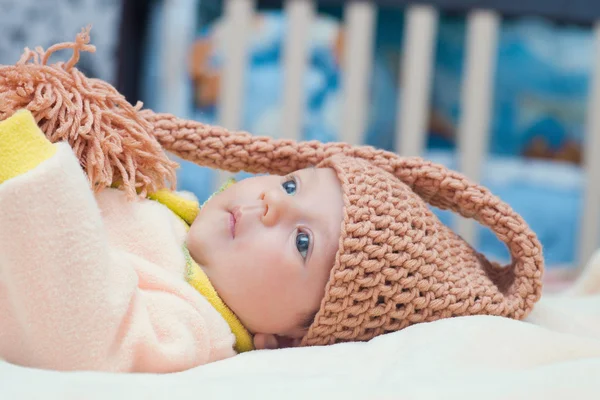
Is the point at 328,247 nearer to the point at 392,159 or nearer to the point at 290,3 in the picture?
the point at 392,159

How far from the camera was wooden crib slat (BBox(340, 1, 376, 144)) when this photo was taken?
187 centimetres

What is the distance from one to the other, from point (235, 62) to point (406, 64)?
0.44m

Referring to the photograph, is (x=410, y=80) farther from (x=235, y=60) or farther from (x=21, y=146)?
(x=21, y=146)

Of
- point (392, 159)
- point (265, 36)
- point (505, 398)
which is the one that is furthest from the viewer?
point (265, 36)

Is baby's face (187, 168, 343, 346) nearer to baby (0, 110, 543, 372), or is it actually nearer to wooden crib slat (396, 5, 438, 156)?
baby (0, 110, 543, 372)

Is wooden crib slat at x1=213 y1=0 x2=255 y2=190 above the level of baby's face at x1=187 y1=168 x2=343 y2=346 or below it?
above

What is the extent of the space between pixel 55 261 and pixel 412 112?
4.55ft

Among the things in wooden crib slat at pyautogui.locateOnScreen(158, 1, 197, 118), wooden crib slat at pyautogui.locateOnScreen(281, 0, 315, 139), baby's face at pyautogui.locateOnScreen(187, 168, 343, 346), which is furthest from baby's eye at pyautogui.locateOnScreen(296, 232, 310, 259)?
wooden crib slat at pyautogui.locateOnScreen(158, 1, 197, 118)

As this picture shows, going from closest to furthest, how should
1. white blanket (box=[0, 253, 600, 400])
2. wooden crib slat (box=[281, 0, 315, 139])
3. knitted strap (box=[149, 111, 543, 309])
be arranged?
white blanket (box=[0, 253, 600, 400]) → knitted strap (box=[149, 111, 543, 309]) → wooden crib slat (box=[281, 0, 315, 139])

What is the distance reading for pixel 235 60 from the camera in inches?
73.9

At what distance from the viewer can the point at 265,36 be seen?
6.54 ft

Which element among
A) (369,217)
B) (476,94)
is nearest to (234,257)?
(369,217)

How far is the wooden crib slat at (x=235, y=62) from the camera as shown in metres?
1.86

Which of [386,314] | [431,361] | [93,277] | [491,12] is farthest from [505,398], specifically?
[491,12]
